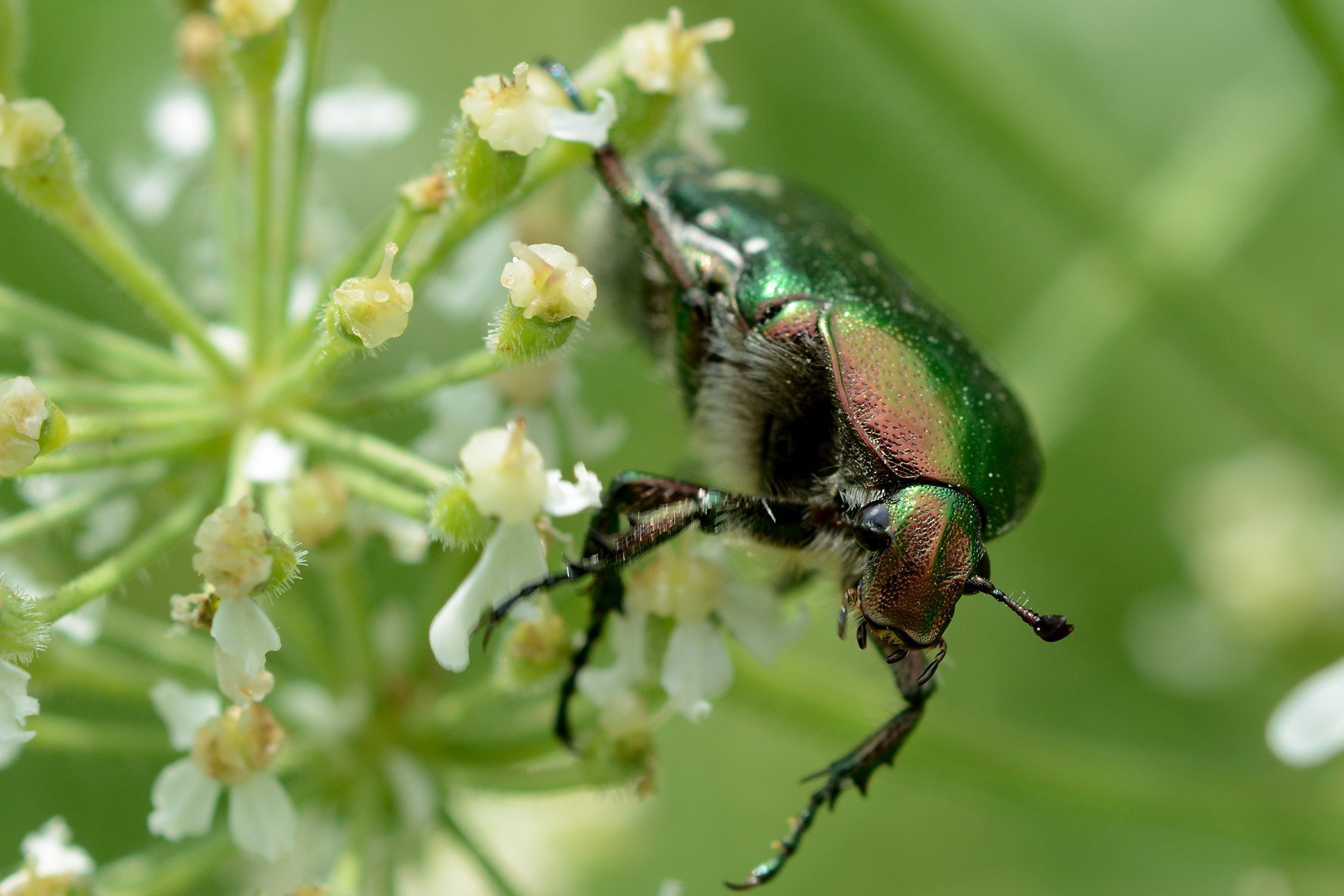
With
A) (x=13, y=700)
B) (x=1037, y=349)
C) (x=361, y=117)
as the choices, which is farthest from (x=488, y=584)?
(x=1037, y=349)

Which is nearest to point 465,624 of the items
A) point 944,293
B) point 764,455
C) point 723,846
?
point 764,455

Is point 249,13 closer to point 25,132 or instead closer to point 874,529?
point 25,132

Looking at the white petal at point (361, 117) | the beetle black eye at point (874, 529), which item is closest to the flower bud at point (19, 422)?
the beetle black eye at point (874, 529)

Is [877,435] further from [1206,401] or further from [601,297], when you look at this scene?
[1206,401]

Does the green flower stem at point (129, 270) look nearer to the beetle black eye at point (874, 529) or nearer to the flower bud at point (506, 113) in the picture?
the flower bud at point (506, 113)

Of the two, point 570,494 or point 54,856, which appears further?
point 54,856
